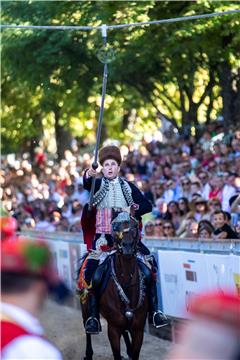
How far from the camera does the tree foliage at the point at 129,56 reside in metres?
17.5

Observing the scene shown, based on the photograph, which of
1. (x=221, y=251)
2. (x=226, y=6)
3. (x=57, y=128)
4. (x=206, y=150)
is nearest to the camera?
(x=221, y=251)

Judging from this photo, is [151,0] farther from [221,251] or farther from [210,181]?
[221,251]

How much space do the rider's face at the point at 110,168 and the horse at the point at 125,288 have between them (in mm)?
754

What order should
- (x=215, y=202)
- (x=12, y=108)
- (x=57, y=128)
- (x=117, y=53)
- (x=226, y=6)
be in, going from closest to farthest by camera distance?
(x=215, y=202) < (x=226, y=6) < (x=117, y=53) < (x=12, y=108) < (x=57, y=128)

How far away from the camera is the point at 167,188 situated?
54.6ft

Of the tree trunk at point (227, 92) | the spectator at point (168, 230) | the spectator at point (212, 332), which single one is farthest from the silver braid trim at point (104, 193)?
the tree trunk at point (227, 92)

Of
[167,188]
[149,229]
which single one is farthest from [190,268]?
[167,188]

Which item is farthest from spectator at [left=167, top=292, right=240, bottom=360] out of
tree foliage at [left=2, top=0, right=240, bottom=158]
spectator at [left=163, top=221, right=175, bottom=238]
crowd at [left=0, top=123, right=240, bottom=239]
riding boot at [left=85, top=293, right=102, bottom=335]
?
tree foliage at [left=2, top=0, right=240, bottom=158]

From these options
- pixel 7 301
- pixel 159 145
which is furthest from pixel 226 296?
pixel 159 145

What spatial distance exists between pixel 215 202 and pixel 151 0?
5.55 meters

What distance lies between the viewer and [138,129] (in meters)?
33.6

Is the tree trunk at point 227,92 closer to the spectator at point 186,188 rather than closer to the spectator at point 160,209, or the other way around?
the spectator at point 186,188

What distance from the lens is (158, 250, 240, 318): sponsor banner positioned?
9609 mm

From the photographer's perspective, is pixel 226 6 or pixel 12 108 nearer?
pixel 226 6
